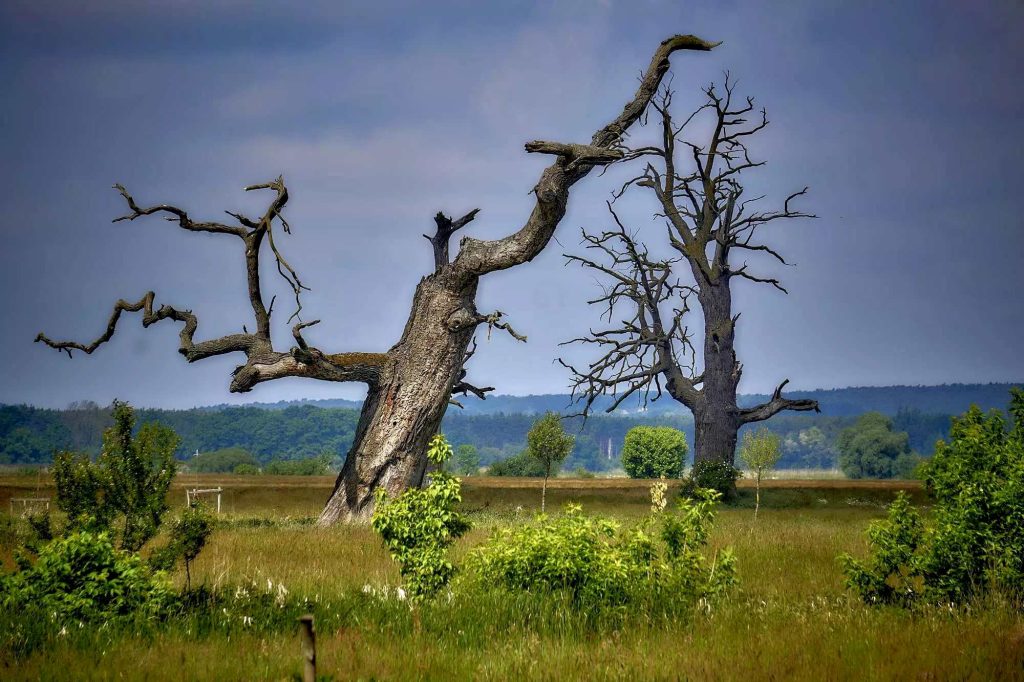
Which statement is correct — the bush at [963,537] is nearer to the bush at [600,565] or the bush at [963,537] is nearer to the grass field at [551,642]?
the grass field at [551,642]

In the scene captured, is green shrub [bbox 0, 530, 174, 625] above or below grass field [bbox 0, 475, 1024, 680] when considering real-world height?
above

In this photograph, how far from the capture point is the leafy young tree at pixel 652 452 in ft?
Answer: 206

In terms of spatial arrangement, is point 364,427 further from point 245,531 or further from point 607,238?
point 607,238

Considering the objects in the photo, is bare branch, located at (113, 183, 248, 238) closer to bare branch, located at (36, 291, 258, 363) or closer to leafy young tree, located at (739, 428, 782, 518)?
bare branch, located at (36, 291, 258, 363)

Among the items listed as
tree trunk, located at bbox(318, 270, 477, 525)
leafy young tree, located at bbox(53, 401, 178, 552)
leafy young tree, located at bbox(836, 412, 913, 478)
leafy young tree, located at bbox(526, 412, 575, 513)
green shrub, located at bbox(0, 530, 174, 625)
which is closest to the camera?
green shrub, located at bbox(0, 530, 174, 625)

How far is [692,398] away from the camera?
108 feet

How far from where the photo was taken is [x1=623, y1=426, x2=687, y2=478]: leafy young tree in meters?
62.9

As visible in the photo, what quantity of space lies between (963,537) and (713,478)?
19112 mm

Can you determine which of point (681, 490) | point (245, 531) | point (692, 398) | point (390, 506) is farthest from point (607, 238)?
point (390, 506)

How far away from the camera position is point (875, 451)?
123 metres

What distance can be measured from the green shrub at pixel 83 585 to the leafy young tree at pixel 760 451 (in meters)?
20.8

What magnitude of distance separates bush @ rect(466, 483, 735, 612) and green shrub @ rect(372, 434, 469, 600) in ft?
1.67

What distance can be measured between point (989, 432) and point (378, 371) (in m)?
12.3

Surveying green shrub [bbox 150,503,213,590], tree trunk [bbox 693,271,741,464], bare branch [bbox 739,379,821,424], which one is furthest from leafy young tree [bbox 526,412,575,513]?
green shrub [bbox 150,503,213,590]
